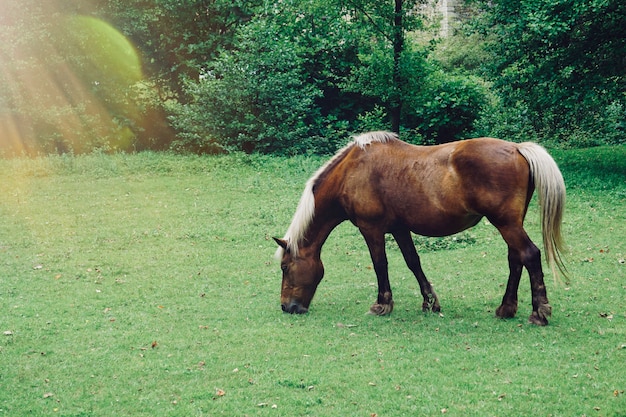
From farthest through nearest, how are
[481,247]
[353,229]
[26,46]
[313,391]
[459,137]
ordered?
[26,46], [459,137], [353,229], [481,247], [313,391]

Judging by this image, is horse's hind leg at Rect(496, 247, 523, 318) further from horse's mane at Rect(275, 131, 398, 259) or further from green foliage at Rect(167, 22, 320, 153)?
green foliage at Rect(167, 22, 320, 153)

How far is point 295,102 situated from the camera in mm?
20922

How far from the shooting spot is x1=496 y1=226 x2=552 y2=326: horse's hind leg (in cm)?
732

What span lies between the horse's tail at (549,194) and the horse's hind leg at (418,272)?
5.31ft

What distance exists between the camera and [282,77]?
2080 centimetres

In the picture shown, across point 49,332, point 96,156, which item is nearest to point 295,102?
point 96,156

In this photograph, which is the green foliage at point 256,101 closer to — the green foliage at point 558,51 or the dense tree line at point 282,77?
the dense tree line at point 282,77

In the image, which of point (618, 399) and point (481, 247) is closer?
point (618, 399)

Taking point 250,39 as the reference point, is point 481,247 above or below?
below

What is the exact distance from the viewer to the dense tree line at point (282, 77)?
17344 millimetres

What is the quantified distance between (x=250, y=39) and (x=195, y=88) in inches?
92.8

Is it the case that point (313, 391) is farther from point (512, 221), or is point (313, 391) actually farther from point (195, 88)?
point (195, 88)

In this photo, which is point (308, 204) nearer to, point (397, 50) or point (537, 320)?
point (537, 320)

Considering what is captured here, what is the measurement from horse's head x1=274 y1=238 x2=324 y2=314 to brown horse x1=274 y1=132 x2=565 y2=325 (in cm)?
1
